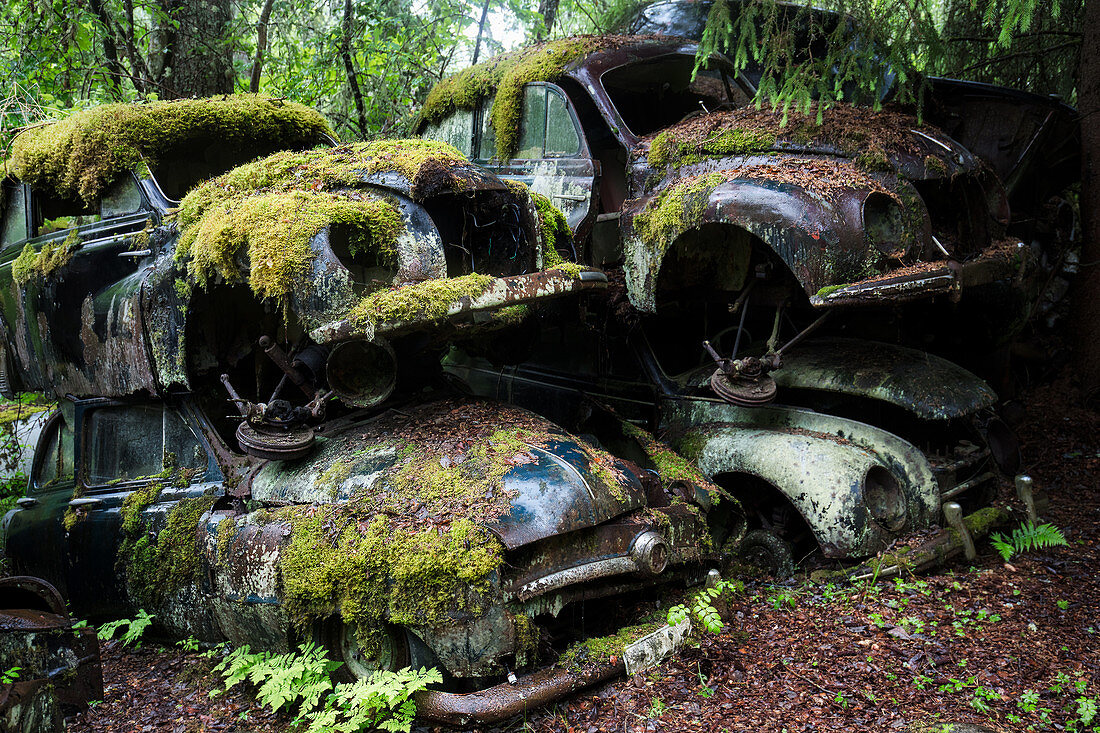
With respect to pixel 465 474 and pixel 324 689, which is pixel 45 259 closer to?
pixel 465 474

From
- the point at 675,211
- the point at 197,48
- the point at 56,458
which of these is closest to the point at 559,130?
the point at 675,211

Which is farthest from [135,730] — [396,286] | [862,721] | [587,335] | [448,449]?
[587,335]

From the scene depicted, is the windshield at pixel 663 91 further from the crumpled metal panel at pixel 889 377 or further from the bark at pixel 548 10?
the bark at pixel 548 10

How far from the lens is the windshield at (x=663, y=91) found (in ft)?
23.1

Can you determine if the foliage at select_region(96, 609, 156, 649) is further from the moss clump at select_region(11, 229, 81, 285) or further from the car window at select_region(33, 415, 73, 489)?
the moss clump at select_region(11, 229, 81, 285)

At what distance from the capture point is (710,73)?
24.0 ft

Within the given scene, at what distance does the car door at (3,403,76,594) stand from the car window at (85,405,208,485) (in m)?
0.27

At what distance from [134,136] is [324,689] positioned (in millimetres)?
3875

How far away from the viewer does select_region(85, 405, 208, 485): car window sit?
5.04 meters

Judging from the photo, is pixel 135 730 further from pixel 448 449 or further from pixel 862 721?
pixel 862 721

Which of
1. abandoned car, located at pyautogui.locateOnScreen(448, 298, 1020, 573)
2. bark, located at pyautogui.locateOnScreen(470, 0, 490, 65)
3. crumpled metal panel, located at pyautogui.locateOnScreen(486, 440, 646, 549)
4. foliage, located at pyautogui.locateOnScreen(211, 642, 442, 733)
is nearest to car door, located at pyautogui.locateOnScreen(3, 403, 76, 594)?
foliage, located at pyautogui.locateOnScreen(211, 642, 442, 733)

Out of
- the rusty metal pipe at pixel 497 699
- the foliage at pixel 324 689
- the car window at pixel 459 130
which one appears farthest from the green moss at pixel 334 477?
the car window at pixel 459 130

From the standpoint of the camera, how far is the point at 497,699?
11.6 ft

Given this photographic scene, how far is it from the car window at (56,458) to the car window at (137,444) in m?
0.33
